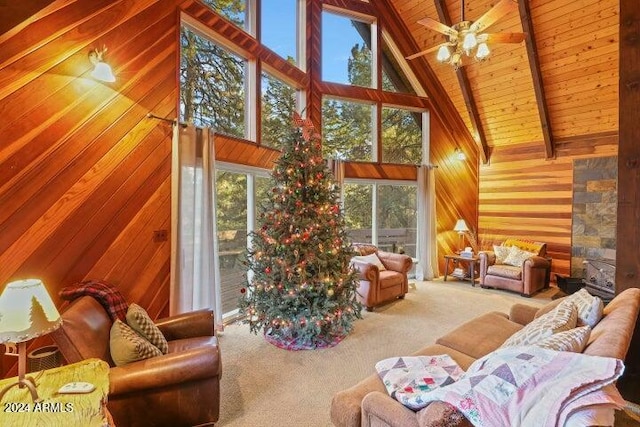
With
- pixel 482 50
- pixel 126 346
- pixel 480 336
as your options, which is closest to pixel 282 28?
pixel 482 50

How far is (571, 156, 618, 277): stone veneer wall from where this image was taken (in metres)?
5.48

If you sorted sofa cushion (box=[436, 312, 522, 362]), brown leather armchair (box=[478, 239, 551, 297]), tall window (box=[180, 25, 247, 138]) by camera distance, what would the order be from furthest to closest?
1. brown leather armchair (box=[478, 239, 551, 297])
2. tall window (box=[180, 25, 247, 138])
3. sofa cushion (box=[436, 312, 522, 362])

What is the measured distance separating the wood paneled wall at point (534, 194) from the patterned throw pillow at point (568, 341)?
532 centimetres

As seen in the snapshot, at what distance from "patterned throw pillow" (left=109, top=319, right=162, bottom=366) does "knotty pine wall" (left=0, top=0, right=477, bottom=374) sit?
2.51 ft

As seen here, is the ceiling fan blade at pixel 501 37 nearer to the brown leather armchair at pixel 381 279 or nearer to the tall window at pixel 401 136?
the brown leather armchair at pixel 381 279

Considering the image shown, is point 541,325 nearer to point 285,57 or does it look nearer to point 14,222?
point 14,222

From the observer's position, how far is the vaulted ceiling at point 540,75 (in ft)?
15.6

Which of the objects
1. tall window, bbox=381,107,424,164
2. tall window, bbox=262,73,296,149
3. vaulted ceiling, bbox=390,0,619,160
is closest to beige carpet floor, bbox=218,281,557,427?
tall window, bbox=262,73,296,149

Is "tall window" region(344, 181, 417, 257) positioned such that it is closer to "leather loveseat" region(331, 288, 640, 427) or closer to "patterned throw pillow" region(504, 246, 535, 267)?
"patterned throw pillow" region(504, 246, 535, 267)

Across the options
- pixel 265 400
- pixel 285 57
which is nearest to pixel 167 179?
pixel 265 400

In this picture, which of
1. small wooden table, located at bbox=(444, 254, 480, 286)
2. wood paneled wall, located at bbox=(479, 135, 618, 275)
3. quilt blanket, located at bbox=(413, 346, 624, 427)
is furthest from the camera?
small wooden table, located at bbox=(444, 254, 480, 286)

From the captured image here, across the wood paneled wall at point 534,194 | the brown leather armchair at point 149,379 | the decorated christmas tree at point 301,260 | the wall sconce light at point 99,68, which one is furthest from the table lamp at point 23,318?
the wood paneled wall at point 534,194

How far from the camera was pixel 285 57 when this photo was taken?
17.6 ft

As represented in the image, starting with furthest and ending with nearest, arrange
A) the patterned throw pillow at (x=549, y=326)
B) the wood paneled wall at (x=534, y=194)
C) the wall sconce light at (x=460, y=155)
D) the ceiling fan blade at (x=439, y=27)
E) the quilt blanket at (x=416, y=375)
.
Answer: the wall sconce light at (x=460, y=155) → the wood paneled wall at (x=534, y=194) → the ceiling fan blade at (x=439, y=27) → the patterned throw pillow at (x=549, y=326) → the quilt blanket at (x=416, y=375)
